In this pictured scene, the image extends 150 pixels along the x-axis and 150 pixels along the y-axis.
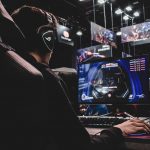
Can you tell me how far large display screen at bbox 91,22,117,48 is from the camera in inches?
340

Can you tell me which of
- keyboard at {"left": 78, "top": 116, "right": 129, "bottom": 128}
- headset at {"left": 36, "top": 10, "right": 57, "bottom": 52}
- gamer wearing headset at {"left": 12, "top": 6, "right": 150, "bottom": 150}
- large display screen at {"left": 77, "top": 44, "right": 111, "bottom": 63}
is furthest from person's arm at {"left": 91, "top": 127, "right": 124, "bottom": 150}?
large display screen at {"left": 77, "top": 44, "right": 111, "bottom": 63}

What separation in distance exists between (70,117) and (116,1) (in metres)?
11.0

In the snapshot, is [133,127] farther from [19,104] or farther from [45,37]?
[19,104]

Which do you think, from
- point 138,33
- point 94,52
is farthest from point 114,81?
point 94,52

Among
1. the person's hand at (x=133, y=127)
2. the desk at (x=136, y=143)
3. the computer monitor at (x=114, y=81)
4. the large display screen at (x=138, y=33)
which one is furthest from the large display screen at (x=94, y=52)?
the desk at (x=136, y=143)

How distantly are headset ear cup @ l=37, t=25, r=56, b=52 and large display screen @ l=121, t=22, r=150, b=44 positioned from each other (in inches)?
292

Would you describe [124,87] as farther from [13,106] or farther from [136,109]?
[13,106]

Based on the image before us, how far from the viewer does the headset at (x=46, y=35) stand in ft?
4.10

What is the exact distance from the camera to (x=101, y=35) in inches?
362

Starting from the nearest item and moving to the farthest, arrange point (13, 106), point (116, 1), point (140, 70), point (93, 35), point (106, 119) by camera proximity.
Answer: point (13, 106)
point (106, 119)
point (140, 70)
point (93, 35)
point (116, 1)

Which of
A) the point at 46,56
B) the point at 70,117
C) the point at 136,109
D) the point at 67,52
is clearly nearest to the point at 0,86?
the point at 70,117

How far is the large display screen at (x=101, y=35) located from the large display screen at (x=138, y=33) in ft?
2.08

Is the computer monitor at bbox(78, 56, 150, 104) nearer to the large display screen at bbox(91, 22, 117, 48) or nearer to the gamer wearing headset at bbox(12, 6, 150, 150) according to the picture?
the gamer wearing headset at bbox(12, 6, 150, 150)

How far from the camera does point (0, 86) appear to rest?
1.86 feet
